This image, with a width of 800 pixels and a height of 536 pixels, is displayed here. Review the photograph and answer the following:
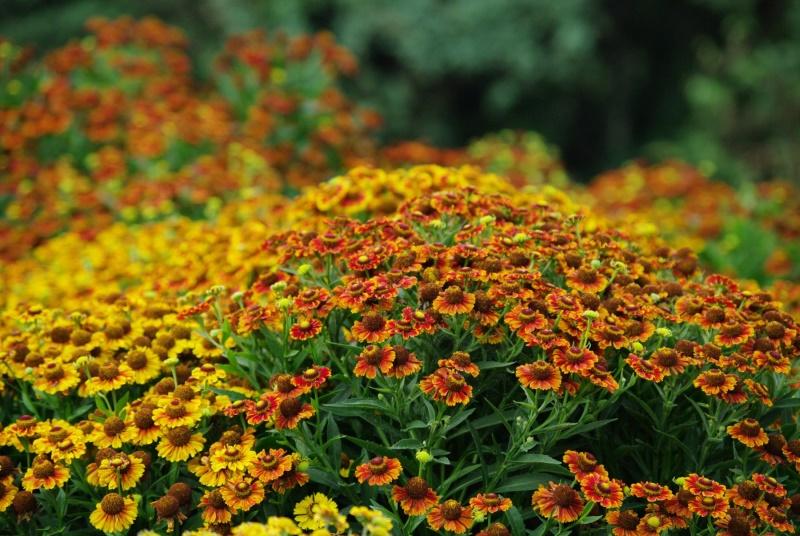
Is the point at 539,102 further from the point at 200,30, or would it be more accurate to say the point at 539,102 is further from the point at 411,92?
the point at 200,30

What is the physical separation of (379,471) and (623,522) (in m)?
0.48

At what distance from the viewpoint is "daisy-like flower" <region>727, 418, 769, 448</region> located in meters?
1.72

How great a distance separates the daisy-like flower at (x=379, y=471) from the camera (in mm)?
1614

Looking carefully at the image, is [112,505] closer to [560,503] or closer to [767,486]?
[560,503]

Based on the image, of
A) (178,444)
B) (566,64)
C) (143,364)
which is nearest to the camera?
(178,444)

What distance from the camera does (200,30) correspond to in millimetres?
8625

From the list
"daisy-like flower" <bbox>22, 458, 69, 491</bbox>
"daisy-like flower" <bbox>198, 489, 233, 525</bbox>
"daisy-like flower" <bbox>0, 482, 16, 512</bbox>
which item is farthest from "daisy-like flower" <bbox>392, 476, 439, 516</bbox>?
"daisy-like flower" <bbox>0, 482, 16, 512</bbox>

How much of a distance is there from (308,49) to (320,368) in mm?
3970

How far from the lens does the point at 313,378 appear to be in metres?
1.75

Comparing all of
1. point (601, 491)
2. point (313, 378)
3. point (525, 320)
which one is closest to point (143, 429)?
point (313, 378)

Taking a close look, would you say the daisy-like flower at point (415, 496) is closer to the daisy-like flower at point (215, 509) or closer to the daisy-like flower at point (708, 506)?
the daisy-like flower at point (215, 509)

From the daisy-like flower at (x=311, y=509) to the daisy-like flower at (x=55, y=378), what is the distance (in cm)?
67

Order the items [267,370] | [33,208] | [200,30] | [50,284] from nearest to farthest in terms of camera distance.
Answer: [267,370], [50,284], [33,208], [200,30]

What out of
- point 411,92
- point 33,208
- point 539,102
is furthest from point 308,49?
point 539,102
